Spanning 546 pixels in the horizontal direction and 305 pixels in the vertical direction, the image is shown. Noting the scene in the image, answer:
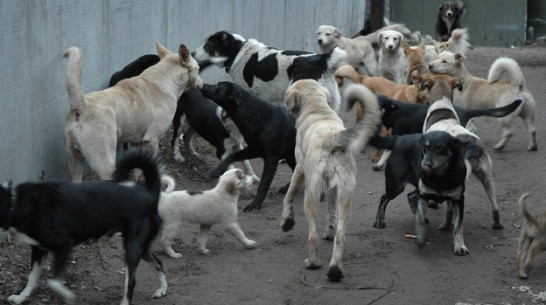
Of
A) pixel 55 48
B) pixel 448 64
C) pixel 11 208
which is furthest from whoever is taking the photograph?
pixel 448 64

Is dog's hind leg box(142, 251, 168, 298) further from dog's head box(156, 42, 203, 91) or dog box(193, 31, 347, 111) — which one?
dog box(193, 31, 347, 111)

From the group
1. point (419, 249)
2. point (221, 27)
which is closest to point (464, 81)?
point (221, 27)

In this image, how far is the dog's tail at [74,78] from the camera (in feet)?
23.0

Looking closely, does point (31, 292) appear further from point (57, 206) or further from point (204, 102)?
point (204, 102)

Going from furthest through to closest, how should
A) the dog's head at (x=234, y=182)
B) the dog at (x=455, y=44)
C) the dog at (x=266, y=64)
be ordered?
the dog at (x=455, y=44), the dog at (x=266, y=64), the dog's head at (x=234, y=182)

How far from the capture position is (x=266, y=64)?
451 inches

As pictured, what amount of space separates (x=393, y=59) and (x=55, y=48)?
8486 mm

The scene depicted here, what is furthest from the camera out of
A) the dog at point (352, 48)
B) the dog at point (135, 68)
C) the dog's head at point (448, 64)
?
the dog at point (352, 48)

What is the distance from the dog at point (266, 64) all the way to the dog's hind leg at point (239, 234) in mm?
4112

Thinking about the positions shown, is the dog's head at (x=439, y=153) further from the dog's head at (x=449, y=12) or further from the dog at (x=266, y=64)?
the dog's head at (x=449, y=12)

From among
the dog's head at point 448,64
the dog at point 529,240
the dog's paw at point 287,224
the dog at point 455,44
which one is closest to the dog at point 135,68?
the dog's paw at point 287,224

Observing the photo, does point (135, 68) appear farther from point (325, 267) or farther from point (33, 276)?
point (33, 276)

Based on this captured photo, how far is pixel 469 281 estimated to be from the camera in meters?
6.60

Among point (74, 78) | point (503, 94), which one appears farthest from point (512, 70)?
point (74, 78)
